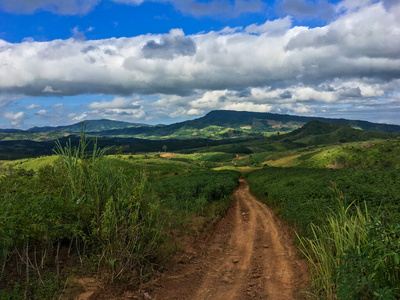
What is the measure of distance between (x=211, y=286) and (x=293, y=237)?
590 centimetres

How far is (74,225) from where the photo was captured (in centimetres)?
655

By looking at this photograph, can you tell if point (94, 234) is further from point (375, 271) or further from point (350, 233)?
point (375, 271)

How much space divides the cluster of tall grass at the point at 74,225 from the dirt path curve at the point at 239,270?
105 cm

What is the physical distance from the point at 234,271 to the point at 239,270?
0.20m

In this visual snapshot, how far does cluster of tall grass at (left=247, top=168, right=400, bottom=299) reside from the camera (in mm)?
3830

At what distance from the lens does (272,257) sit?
950cm

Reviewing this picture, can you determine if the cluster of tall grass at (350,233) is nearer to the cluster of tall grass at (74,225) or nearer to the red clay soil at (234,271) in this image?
the red clay soil at (234,271)

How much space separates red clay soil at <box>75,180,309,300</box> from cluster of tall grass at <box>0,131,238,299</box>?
67 centimetres

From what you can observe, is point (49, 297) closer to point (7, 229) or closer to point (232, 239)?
point (7, 229)

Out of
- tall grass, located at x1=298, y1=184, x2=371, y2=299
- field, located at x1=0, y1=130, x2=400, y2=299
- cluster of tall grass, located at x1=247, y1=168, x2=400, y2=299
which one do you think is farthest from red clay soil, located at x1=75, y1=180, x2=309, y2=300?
tall grass, located at x1=298, y1=184, x2=371, y2=299

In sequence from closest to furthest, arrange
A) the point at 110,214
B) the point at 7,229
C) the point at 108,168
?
1. the point at 7,229
2. the point at 110,214
3. the point at 108,168

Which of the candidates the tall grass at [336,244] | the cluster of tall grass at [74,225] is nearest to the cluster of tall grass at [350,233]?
the tall grass at [336,244]

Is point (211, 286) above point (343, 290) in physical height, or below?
below

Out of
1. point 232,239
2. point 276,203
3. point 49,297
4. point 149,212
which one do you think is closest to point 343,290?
point 149,212
